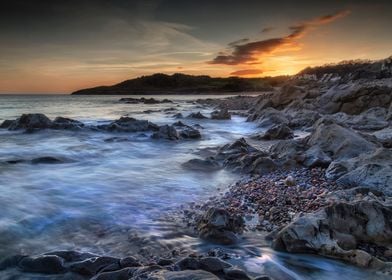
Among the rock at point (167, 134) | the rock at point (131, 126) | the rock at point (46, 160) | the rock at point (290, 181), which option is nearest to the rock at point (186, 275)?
the rock at point (290, 181)

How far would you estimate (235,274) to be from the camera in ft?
13.8

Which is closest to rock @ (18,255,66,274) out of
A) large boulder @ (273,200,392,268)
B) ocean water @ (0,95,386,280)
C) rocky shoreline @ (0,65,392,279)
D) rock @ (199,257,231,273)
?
rocky shoreline @ (0,65,392,279)

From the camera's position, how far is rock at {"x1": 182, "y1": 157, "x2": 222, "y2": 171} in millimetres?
10711

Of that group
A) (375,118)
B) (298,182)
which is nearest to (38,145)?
(298,182)

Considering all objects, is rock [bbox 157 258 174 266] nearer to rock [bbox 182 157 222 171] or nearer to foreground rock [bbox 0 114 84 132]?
rock [bbox 182 157 222 171]

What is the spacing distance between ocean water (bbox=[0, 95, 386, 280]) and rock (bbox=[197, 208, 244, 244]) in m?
0.17

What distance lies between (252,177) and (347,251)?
179 inches

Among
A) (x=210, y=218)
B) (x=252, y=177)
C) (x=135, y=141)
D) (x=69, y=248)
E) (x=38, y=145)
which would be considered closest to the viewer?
(x=69, y=248)

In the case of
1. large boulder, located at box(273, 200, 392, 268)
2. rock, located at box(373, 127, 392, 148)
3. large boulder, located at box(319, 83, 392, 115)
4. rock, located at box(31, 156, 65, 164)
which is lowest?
rock, located at box(31, 156, 65, 164)

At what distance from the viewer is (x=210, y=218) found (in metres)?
5.68

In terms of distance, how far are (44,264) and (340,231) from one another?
12.2 feet

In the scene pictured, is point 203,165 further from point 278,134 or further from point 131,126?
point 131,126

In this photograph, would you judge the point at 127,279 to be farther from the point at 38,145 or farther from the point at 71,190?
the point at 38,145

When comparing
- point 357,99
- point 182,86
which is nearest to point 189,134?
point 357,99
